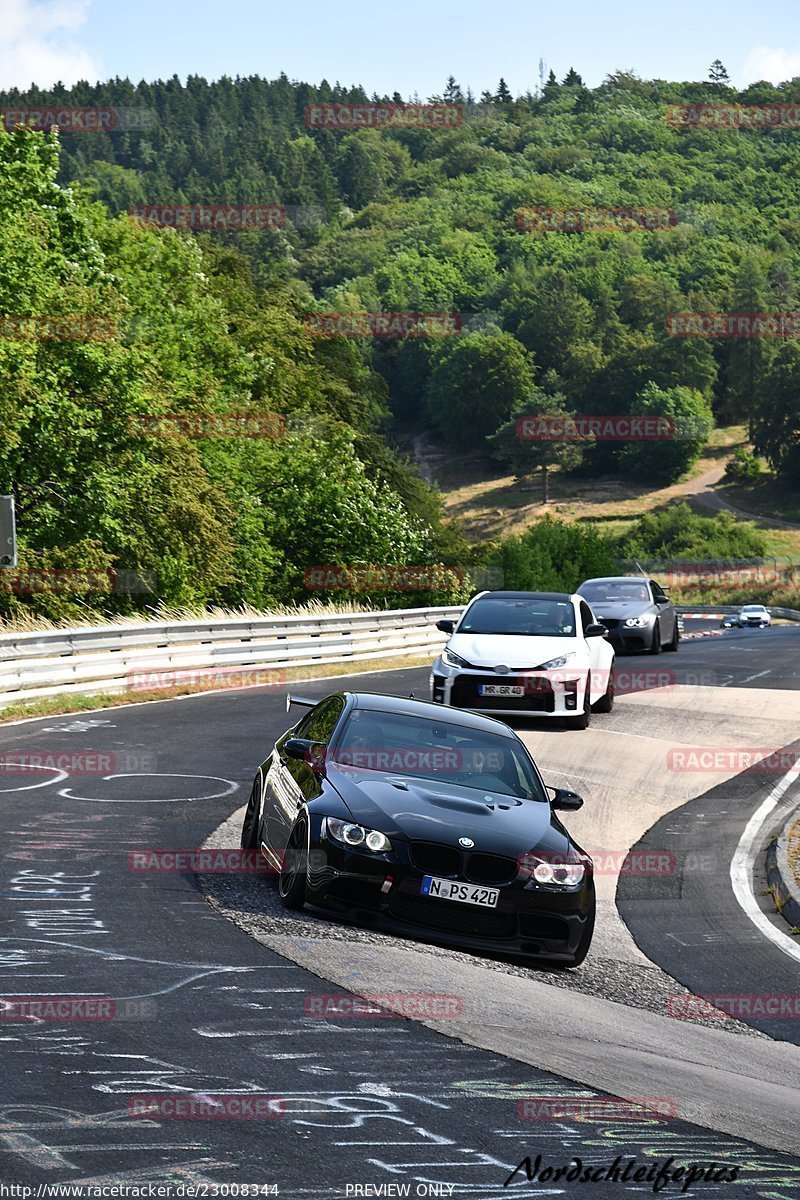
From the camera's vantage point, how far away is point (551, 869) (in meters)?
8.55

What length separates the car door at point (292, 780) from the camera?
29.9 ft

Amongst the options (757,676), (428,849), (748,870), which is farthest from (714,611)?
(428,849)

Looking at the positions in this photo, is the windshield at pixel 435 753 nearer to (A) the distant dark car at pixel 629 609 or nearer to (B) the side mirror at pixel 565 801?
(B) the side mirror at pixel 565 801

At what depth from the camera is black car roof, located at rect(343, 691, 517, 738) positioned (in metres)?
10.1

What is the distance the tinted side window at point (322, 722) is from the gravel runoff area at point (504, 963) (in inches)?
44.8

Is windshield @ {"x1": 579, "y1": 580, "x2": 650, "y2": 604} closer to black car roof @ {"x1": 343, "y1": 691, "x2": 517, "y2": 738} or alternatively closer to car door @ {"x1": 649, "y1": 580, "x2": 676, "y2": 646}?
car door @ {"x1": 649, "y1": 580, "x2": 676, "y2": 646}

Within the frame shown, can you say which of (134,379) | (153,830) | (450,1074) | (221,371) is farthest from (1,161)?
(450,1074)

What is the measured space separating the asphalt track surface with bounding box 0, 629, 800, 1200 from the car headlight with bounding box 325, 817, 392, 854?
799 millimetres

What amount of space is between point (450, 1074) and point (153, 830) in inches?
233

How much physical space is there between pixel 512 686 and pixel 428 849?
9.12m

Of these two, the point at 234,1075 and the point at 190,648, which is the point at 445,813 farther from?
the point at 190,648

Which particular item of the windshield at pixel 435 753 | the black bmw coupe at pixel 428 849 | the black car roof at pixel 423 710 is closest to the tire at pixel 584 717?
the black car roof at pixel 423 710

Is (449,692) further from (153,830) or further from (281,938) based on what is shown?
(281,938)

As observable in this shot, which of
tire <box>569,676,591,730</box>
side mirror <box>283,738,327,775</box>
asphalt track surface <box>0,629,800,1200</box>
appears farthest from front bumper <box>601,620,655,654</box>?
side mirror <box>283,738,327,775</box>
